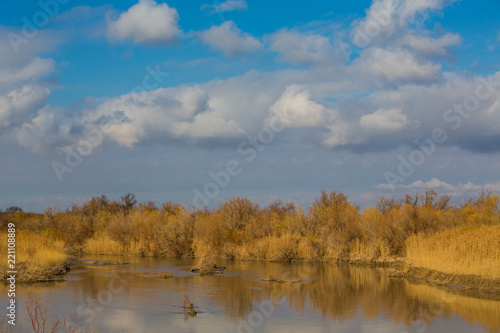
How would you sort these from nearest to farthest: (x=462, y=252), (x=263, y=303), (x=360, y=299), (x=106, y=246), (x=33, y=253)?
1. (x=263, y=303)
2. (x=360, y=299)
3. (x=462, y=252)
4. (x=33, y=253)
5. (x=106, y=246)

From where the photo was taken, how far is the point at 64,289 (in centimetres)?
2208

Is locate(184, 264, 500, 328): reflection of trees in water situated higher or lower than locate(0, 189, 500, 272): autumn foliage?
lower

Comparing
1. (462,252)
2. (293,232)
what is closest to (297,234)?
(293,232)

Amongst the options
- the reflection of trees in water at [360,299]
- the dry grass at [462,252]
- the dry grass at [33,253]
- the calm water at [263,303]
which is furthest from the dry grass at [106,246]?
the dry grass at [462,252]

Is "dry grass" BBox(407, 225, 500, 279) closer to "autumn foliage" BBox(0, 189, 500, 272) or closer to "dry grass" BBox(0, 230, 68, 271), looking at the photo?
"autumn foliage" BBox(0, 189, 500, 272)

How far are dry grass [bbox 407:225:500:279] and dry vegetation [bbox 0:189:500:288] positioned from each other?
52 millimetres

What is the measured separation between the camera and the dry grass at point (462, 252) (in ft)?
68.5

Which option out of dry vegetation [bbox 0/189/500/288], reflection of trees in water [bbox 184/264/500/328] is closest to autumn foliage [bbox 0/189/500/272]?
dry vegetation [bbox 0/189/500/288]

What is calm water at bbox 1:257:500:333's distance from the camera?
1523cm

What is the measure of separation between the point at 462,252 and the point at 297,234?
46.5 ft

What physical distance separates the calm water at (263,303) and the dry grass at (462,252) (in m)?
1.61

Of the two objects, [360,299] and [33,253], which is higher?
[33,253]

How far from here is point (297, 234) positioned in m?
35.1

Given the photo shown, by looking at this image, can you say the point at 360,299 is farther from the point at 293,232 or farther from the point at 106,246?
the point at 106,246
